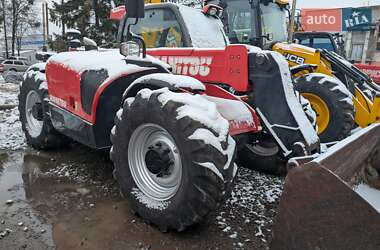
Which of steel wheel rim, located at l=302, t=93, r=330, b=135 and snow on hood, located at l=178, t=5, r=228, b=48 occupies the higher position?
snow on hood, located at l=178, t=5, r=228, b=48

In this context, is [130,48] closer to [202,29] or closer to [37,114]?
[202,29]

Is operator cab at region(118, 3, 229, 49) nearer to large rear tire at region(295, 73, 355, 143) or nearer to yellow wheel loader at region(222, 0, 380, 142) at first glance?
yellow wheel loader at region(222, 0, 380, 142)

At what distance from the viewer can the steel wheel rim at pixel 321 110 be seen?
6105 mm

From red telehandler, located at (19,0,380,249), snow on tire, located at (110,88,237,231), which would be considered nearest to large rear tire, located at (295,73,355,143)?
red telehandler, located at (19,0,380,249)

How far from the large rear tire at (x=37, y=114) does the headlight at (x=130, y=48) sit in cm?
192

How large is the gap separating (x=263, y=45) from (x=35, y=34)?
50985mm

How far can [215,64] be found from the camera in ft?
12.1

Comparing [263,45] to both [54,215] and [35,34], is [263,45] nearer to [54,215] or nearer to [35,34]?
[54,215]

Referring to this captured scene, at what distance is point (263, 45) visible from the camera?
6.66 m

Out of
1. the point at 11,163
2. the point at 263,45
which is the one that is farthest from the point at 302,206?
the point at 263,45

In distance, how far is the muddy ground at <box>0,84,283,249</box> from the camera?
2.99 meters

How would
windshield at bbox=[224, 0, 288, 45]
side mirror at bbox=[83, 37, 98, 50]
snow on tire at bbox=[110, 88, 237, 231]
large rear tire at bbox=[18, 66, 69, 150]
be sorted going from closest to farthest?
snow on tire at bbox=[110, 88, 237, 231]
side mirror at bbox=[83, 37, 98, 50]
large rear tire at bbox=[18, 66, 69, 150]
windshield at bbox=[224, 0, 288, 45]

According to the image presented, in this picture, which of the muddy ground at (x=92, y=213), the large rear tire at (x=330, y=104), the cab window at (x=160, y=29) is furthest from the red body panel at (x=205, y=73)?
the large rear tire at (x=330, y=104)

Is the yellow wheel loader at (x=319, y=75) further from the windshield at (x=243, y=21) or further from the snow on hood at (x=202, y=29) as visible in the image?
the snow on hood at (x=202, y=29)
